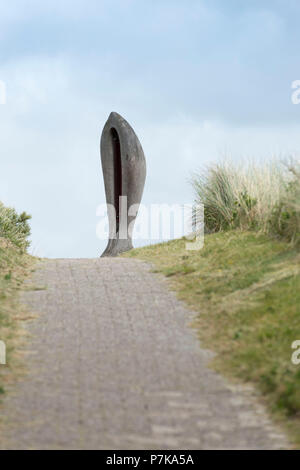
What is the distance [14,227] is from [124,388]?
1015 centimetres

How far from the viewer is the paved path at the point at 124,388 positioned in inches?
183

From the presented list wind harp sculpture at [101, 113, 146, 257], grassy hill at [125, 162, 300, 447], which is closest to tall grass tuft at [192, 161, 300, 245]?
grassy hill at [125, 162, 300, 447]

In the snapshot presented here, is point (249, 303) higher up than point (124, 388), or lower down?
higher up

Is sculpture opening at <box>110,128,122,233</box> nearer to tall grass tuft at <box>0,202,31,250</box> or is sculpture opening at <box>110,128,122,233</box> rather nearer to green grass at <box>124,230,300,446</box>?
tall grass tuft at <box>0,202,31,250</box>

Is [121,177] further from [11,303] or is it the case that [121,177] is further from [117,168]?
[11,303]

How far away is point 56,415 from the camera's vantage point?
4938 mm

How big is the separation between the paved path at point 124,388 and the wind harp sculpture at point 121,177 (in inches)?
252

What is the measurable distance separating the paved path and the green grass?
0.21 m

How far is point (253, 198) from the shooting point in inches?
464

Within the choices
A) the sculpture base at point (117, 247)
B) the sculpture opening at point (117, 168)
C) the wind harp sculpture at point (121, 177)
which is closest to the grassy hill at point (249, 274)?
the sculpture base at point (117, 247)

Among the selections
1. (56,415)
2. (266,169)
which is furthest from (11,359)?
(266,169)

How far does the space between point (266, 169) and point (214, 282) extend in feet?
13.0

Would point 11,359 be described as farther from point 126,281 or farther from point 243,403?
point 126,281

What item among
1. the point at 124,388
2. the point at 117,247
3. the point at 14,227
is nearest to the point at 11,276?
the point at 124,388
